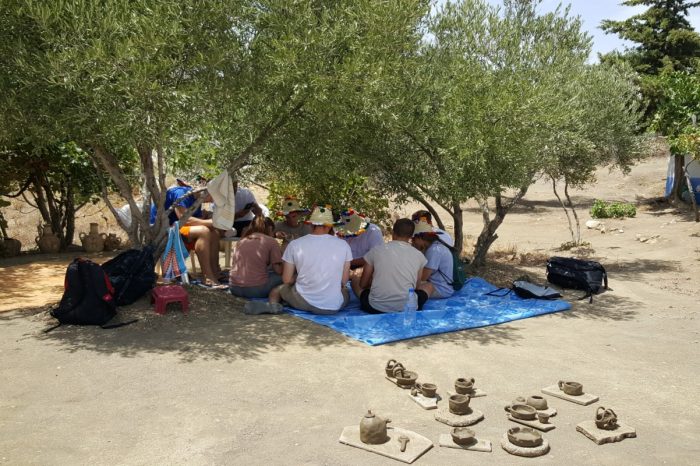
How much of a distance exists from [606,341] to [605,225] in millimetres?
13997

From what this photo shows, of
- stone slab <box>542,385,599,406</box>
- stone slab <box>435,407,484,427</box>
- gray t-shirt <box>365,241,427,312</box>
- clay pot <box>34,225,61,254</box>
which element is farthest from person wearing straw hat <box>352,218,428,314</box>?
clay pot <box>34,225,61,254</box>

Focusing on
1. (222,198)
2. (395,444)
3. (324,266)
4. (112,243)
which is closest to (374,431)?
(395,444)

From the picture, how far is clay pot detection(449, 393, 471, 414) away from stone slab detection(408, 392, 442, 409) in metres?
0.19

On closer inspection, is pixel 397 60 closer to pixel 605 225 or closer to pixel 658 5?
pixel 605 225

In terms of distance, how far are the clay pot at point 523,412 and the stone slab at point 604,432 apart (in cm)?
30

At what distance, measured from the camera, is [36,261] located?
1130cm

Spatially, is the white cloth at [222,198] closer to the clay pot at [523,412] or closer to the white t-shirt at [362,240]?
the white t-shirt at [362,240]

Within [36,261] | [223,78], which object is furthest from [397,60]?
[36,261]

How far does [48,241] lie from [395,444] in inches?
417

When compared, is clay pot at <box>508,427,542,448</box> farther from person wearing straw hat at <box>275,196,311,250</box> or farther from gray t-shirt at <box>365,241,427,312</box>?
person wearing straw hat at <box>275,196,311,250</box>

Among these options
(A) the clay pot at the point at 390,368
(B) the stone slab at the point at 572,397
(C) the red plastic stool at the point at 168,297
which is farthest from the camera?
(C) the red plastic stool at the point at 168,297


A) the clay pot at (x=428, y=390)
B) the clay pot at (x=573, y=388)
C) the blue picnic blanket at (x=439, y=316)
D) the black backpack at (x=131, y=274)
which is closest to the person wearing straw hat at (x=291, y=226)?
the blue picnic blanket at (x=439, y=316)

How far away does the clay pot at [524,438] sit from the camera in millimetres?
3947

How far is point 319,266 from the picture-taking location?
23.9 feet
